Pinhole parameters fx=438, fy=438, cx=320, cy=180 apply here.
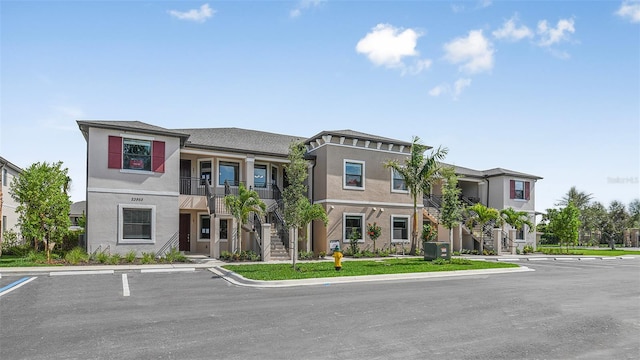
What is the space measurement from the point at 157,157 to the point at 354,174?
11853 millimetres

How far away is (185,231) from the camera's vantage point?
27500 millimetres

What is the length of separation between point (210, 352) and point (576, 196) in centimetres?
8075

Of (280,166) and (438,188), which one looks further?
(438,188)

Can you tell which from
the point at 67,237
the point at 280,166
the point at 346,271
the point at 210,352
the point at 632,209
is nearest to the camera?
the point at 210,352

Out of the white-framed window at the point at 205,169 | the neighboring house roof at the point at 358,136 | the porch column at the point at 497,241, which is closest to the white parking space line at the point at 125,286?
the white-framed window at the point at 205,169

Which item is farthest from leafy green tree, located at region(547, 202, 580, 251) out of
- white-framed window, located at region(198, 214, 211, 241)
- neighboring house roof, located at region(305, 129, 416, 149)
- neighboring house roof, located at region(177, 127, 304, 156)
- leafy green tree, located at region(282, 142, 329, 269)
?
white-framed window, located at region(198, 214, 211, 241)

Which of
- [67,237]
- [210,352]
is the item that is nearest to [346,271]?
[210,352]

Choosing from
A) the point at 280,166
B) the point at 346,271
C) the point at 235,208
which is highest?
the point at 280,166

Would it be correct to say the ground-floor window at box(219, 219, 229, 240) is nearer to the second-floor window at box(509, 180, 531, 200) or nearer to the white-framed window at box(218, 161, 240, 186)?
the white-framed window at box(218, 161, 240, 186)

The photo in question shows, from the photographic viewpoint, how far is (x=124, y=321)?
9.27 metres

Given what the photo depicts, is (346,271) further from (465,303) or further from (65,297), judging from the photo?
(65,297)

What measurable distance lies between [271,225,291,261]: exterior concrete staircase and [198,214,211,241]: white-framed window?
15.2 feet

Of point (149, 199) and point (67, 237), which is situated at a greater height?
point (149, 199)

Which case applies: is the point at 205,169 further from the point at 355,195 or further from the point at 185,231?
the point at 355,195
